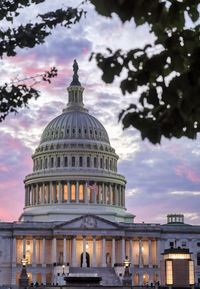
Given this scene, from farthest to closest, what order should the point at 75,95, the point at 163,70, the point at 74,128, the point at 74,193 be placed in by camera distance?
the point at 75,95, the point at 74,128, the point at 74,193, the point at 163,70

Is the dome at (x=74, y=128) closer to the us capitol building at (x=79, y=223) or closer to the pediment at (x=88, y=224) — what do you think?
the us capitol building at (x=79, y=223)

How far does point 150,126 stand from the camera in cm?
904

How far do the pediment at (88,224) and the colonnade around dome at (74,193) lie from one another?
13406 mm

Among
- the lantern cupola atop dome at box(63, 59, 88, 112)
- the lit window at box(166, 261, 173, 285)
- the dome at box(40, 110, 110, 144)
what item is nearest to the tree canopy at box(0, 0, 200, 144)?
the lit window at box(166, 261, 173, 285)

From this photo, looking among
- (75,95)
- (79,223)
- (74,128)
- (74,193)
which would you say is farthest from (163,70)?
(75,95)

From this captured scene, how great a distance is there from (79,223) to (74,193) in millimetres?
16219

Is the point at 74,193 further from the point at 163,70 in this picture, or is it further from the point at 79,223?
the point at 163,70

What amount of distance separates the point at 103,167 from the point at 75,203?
1429cm

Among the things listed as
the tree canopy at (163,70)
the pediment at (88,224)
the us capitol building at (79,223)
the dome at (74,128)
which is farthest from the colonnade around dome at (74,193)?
the tree canopy at (163,70)

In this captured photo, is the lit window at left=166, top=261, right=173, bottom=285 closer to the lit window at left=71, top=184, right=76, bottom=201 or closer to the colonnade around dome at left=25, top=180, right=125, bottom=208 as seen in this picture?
the colonnade around dome at left=25, top=180, right=125, bottom=208

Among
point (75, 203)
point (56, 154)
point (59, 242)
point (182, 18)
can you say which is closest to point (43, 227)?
point (59, 242)

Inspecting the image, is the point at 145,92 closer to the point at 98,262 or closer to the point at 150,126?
the point at 150,126

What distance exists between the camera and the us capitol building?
129375 mm

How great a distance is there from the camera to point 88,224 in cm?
13075
